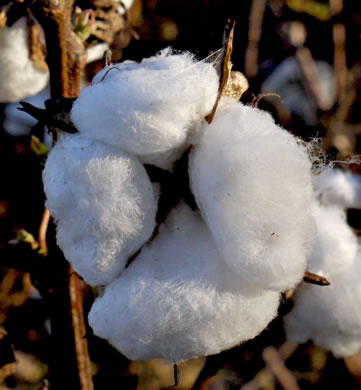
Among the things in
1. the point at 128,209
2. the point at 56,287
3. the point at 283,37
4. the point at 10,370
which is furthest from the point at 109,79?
the point at 283,37

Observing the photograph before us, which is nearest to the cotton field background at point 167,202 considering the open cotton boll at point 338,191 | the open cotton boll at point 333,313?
the open cotton boll at point 333,313

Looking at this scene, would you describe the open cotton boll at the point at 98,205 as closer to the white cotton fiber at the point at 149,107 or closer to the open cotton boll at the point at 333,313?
the white cotton fiber at the point at 149,107

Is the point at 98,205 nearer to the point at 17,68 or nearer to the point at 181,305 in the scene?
the point at 181,305

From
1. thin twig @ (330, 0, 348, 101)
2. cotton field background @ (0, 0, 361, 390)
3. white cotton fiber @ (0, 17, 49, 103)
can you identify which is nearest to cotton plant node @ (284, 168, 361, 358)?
cotton field background @ (0, 0, 361, 390)

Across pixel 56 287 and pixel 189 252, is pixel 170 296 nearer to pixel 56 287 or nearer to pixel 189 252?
pixel 189 252

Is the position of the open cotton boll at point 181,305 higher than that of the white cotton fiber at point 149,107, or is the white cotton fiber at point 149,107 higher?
the white cotton fiber at point 149,107

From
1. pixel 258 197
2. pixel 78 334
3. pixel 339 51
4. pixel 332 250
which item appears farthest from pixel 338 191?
pixel 339 51

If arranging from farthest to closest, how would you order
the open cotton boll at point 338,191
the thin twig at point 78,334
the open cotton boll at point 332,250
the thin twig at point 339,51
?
the thin twig at point 339,51 → the open cotton boll at point 338,191 → the open cotton boll at point 332,250 → the thin twig at point 78,334
